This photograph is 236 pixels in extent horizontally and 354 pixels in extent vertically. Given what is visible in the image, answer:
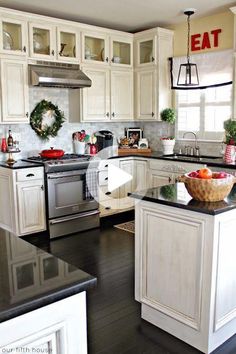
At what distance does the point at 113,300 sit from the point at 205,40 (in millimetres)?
3755

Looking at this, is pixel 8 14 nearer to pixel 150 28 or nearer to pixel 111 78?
pixel 111 78

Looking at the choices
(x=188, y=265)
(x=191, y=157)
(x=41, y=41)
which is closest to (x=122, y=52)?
(x=41, y=41)

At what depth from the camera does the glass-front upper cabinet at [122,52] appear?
209 inches

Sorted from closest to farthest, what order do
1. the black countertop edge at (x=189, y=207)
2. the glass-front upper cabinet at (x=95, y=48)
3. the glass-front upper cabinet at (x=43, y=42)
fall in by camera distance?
the black countertop edge at (x=189, y=207) → the glass-front upper cabinet at (x=43, y=42) → the glass-front upper cabinet at (x=95, y=48)

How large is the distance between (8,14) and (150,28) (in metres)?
2.23

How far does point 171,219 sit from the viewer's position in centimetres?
234

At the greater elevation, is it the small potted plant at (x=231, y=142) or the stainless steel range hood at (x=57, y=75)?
the stainless steel range hood at (x=57, y=75)

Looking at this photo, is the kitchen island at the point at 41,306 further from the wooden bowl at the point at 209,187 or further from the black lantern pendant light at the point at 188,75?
the black lantern pendant light at the point at 188,75

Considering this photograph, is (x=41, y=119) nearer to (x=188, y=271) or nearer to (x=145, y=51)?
(x=145, y=51)

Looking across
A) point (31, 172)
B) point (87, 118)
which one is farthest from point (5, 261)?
Answer: point (87, 118)

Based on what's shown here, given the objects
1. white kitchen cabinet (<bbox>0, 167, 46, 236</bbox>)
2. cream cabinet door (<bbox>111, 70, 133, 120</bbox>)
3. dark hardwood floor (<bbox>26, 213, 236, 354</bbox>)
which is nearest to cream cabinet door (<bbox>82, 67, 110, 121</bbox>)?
cream cabinet door (<bbox>111, 70, 133, 120</bbox>)

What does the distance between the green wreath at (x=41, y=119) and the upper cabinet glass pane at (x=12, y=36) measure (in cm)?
81

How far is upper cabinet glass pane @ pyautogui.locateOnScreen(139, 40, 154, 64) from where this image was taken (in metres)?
5.32
